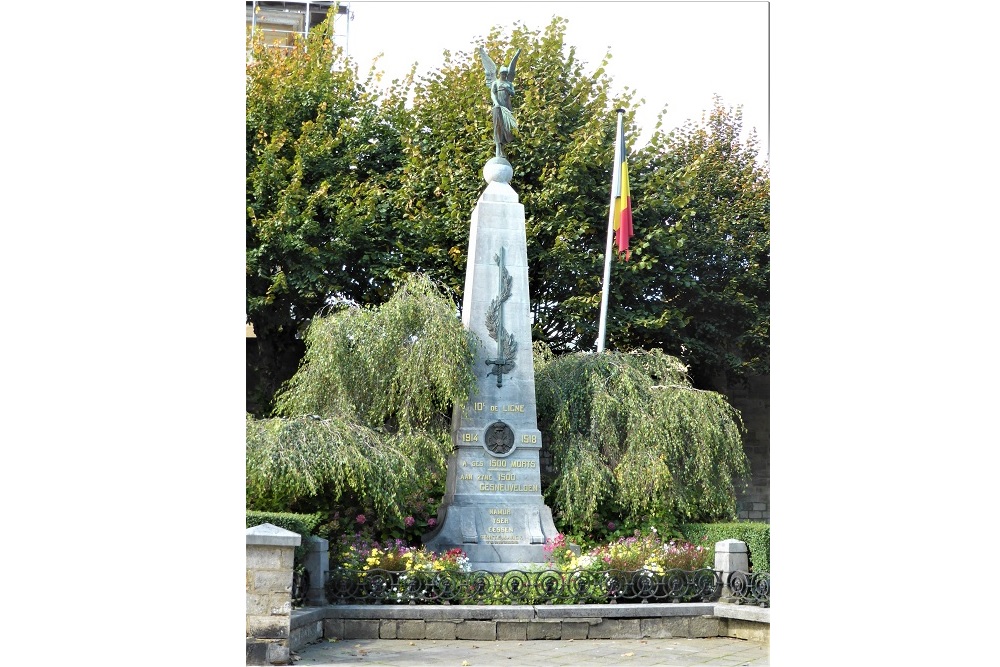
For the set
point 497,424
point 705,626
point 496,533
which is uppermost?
point 497,424

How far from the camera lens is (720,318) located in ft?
56.5

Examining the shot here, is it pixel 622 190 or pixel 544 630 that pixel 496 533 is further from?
pixel 622 190

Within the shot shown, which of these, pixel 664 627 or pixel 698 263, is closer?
pixel 664 627

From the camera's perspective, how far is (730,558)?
30.9 ft

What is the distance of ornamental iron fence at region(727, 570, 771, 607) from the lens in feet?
29.2

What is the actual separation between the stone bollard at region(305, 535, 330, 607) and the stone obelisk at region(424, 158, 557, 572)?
92.3 inches

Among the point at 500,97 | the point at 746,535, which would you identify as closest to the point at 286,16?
the point at 500,97

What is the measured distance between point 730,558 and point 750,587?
0.35 m

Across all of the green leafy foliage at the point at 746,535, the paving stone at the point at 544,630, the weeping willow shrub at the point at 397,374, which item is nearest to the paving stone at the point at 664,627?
the paving stone at the point at 544,630

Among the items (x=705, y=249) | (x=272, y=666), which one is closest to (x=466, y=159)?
(x=705, y=249)

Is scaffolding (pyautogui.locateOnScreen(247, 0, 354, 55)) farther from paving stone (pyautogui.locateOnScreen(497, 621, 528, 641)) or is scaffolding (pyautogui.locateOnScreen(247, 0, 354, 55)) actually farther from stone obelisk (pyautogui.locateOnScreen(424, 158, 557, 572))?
paving stone (pyautogui.locateOnScreen(497, 621, 528, 641))

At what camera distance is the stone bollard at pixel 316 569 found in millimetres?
8453
